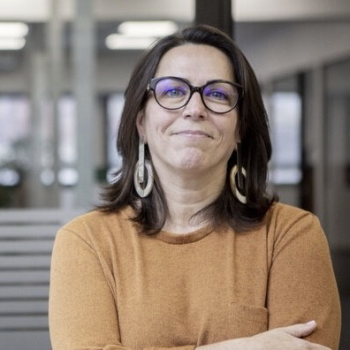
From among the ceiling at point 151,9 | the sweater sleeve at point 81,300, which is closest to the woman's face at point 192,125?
the sweater sleeve at point 81,300

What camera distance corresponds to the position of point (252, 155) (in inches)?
84.5

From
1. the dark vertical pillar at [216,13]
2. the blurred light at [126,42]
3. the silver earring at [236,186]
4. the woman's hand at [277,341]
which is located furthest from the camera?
the blurred light at [126,42]

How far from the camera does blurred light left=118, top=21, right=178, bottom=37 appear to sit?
14.0ft

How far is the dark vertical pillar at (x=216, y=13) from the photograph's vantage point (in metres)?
3.57

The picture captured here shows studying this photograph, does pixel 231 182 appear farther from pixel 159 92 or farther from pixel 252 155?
pixel 159 92

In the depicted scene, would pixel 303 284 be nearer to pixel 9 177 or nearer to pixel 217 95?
pixel 217 95

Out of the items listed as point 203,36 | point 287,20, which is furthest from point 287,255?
point 287,20

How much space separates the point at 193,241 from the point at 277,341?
0.94 ft

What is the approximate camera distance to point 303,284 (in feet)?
6.57

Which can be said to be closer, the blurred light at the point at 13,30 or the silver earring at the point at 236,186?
the silver earring at the point at 236,186

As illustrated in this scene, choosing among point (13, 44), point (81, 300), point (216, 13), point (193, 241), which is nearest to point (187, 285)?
point (193, 241)

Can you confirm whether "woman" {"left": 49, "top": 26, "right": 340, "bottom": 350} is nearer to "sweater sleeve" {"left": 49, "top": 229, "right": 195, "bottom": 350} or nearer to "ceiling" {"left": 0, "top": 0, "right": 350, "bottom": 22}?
"sweater sleeve" {"left": 49, "top": 229, "right": 195, "bottom": 350}

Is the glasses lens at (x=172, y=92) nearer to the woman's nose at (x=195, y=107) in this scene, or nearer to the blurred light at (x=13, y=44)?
the woman's nose at (x=195, y=107)

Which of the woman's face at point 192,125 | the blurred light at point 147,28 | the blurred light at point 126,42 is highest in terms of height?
the blurred light at point 147,28
